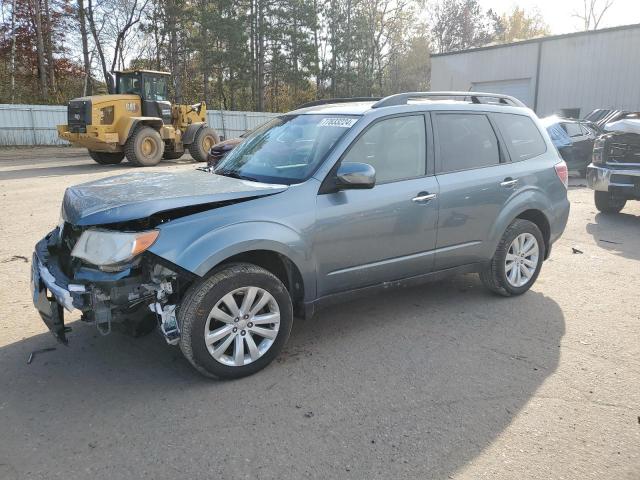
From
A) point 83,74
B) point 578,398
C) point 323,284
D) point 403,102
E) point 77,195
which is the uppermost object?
point 83,74

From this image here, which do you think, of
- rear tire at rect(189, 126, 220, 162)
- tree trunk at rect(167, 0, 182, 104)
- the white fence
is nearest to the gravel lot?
rear tire at rect(189, 126, 220, 162)

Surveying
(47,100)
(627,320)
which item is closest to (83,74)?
(47,100)

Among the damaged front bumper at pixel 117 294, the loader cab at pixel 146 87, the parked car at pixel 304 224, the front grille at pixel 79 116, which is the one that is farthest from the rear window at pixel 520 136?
the loader cab at pixel 146 87

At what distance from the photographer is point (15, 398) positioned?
3154 millimetres

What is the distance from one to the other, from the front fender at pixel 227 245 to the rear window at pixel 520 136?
2.46m

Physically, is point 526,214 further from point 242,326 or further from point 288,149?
point 242,326

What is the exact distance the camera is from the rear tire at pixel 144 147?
16.1 m

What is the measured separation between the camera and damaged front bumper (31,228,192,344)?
10.1 feet

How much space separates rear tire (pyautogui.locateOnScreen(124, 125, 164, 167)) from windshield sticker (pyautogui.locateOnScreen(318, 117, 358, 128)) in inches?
519

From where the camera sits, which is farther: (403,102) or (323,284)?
(403,102)

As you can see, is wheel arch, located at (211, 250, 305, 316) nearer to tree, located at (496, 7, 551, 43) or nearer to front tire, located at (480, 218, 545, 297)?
front tire, located at (480, 218, 545, 297)

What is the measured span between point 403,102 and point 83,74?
3366 cm

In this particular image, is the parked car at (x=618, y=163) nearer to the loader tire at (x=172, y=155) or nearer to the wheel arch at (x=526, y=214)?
the wheel arch at (x=526, y=214)

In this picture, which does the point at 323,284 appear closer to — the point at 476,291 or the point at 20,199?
the point at 476,291
